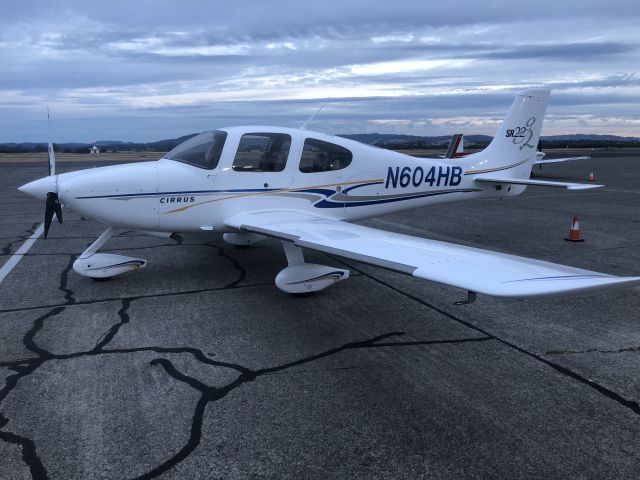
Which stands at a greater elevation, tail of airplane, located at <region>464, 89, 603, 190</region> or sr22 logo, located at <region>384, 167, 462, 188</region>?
tail of airplane, located at <region>464, 89, 603, 190</region>

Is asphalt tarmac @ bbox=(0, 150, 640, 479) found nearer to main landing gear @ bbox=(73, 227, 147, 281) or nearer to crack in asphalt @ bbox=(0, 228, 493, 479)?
crack in asphalt @ bbox=(0, 228, 493, 479)

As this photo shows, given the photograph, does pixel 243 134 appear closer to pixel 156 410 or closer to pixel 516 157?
pixel 156 410

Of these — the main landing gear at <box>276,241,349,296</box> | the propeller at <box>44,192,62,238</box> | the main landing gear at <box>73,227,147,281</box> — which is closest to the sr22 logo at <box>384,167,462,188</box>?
the main landing gear at <box>276,241,349,296</box>

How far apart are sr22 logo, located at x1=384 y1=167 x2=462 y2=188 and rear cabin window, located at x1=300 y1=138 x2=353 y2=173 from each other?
910 mm

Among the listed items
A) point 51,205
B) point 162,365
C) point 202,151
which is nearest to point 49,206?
point 51,205

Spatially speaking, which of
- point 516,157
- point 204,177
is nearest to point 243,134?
point 204,177

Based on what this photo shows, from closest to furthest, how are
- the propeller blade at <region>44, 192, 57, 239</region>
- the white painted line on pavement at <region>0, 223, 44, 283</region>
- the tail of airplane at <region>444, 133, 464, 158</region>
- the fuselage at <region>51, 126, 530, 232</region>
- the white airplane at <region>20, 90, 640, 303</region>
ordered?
the white airplane at <region>20, 90, 640, 303</region> → the propeller blade at <region>44, 192, 57, 239</region> → the fuselage at <region>51, 126, 530, 232</region> → the white painted line on pavement at <region>0, 223, 44, 283</region> → the tail of airplane at <region>444, 133, 464, 158</region>

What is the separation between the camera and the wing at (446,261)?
339 cm

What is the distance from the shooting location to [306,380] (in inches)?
167

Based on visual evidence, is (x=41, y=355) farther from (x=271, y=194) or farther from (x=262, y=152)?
(x=262, y=152)

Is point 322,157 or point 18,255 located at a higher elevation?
point 322,157

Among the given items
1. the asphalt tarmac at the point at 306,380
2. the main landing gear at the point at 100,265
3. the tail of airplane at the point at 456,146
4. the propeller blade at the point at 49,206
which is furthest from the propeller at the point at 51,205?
the tail of airplane at the point at 456,146

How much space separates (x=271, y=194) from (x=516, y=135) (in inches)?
220

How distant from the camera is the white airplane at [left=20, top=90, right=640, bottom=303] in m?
6.28
